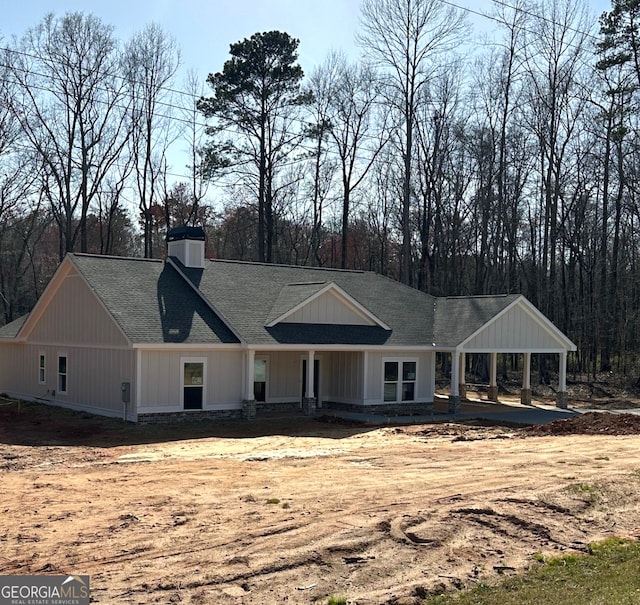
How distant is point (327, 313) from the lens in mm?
27703

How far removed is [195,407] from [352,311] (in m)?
6.92

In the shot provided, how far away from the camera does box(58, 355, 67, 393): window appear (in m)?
27.0

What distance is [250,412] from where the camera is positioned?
24688 millimetres

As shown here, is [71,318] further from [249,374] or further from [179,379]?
[249,374]

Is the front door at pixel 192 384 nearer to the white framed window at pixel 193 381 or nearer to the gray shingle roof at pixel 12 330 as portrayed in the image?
the white framed window at pixel 193 381

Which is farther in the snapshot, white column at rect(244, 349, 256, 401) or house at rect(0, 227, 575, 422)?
white column at rect(244, 349, 256, 401)

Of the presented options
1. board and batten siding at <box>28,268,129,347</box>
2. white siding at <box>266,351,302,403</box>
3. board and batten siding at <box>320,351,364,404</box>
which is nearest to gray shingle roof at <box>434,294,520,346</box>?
board and batten siding at <box>320,351,364,404</box>

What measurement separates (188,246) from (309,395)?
7.05 metres

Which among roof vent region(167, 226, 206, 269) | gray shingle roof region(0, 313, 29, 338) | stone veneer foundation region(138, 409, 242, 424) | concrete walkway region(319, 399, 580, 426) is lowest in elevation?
concrete walkway region(319, 399, 580, 426)

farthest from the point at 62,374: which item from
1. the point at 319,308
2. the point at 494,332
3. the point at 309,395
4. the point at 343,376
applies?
the point at 494,332

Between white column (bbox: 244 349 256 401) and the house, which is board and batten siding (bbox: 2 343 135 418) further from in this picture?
white column (bbox: 244 349 256 401)

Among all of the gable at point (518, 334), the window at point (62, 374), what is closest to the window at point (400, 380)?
the gable at point (518, 334)

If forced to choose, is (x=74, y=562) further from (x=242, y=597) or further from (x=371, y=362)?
(x=371, y=362)

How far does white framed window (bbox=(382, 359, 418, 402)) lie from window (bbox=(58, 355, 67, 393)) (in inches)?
414
